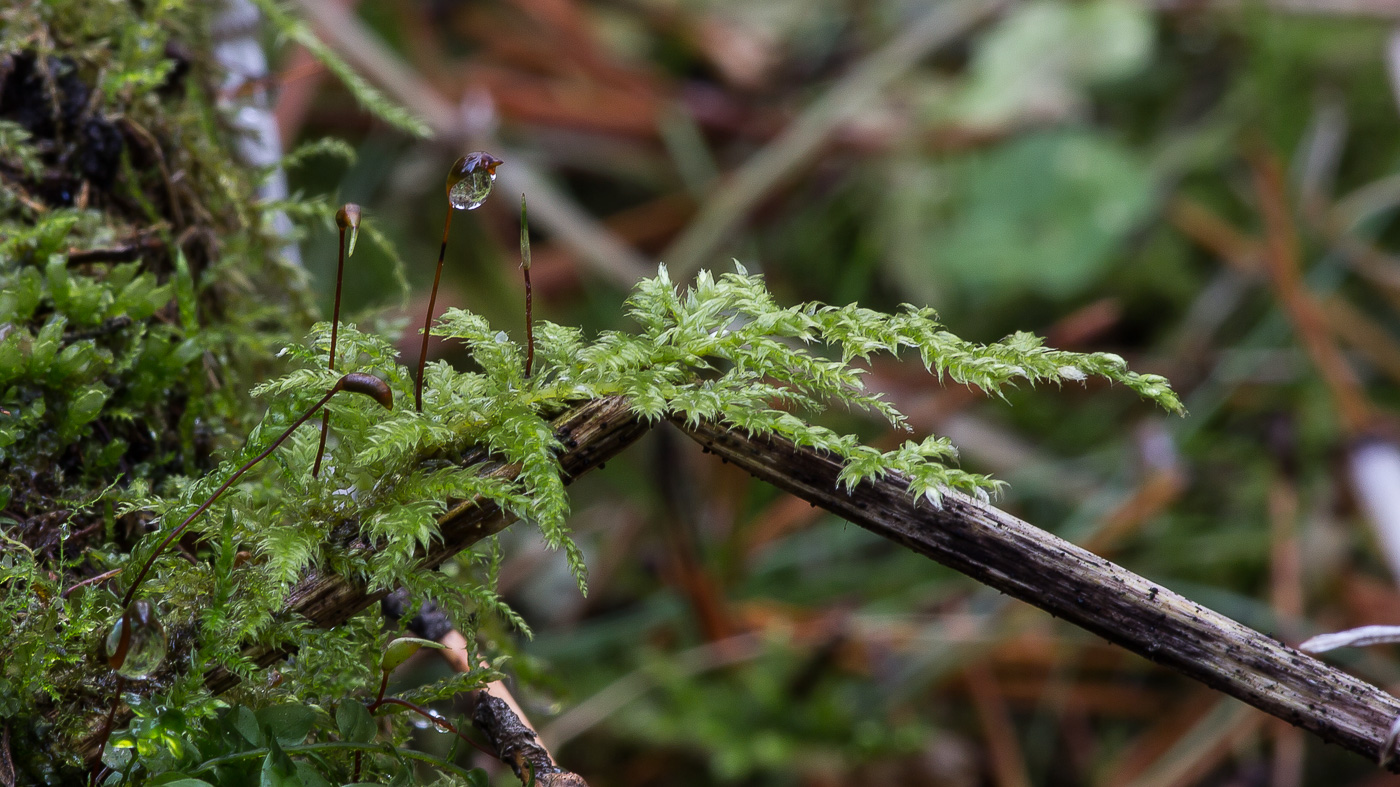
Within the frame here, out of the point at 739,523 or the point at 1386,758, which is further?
the point at 739,523

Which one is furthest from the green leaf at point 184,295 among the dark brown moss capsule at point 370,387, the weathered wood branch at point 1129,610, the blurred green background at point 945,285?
the blurred green background at point 945,285

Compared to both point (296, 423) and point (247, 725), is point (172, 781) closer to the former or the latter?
point (247, 725)

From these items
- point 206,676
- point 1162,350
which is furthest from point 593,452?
point 1162,350

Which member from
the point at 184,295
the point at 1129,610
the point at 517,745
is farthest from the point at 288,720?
the point at 1129,610

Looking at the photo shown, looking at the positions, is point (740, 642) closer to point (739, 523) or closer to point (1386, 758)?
point (739, 523)

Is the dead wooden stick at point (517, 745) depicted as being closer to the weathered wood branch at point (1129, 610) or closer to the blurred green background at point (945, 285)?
the weathered wood branch at point (1129, 610)
